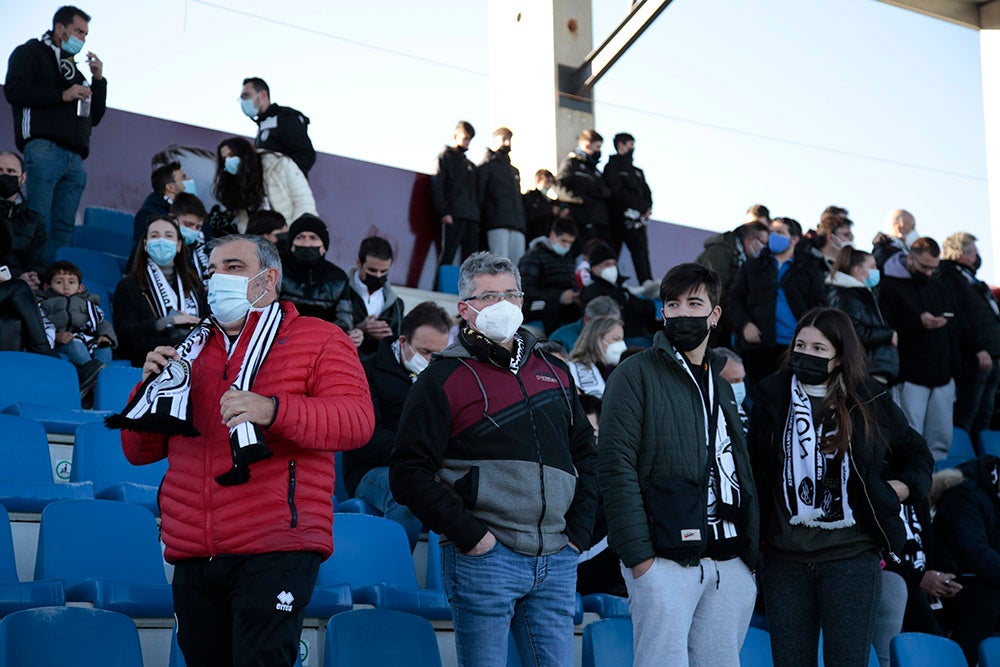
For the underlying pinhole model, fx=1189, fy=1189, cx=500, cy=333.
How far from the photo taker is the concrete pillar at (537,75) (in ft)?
39.5

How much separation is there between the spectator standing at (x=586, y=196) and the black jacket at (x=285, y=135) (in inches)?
101

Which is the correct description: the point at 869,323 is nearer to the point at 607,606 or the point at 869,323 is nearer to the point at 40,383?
the point at 607,606

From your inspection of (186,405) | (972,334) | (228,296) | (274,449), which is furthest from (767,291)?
(186,405)

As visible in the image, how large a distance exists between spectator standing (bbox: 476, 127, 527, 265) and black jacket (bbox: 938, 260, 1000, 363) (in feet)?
10.9

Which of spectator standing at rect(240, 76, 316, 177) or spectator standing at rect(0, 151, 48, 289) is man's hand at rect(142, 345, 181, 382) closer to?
spectator standing at rect(0, 151, 48, 289)

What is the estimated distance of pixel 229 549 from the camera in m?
2.67

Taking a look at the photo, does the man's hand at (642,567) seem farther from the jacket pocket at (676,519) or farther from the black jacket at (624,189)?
the black jacket at (624,189)

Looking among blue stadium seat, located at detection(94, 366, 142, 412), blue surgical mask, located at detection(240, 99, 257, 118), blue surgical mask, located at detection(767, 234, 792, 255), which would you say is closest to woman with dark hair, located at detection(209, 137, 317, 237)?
blue surgical mask, located at detection(240, 99, 257, 118)

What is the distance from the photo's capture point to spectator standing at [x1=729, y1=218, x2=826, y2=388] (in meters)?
7.87

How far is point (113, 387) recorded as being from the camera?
18.1 ft

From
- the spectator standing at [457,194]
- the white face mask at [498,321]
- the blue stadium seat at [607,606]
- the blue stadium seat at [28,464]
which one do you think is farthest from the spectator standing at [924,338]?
the blue stadium seat at [28,464]

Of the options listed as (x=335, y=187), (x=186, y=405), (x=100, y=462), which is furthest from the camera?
(x=335, y=187)

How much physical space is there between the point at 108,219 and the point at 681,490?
6473 millimetres

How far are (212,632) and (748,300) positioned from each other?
590 cm
